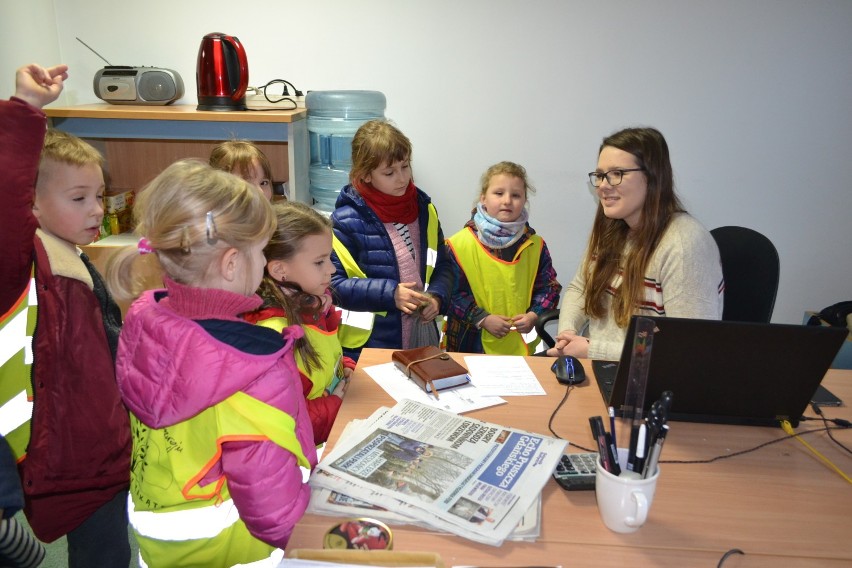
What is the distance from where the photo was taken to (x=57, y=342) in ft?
4.12

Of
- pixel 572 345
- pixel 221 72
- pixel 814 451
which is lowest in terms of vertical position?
pixel 572 345

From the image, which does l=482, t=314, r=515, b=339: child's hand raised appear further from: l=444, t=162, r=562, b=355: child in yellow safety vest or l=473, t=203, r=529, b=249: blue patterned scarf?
l=473, t=203, r=529, b=249: blue patterned scarf

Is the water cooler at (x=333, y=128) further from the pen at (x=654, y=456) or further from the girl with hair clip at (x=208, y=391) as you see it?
the pen at (x=654, y=456)

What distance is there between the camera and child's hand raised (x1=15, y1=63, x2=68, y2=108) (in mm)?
1230

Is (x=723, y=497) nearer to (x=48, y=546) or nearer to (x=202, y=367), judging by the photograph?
(x=202, y=367)

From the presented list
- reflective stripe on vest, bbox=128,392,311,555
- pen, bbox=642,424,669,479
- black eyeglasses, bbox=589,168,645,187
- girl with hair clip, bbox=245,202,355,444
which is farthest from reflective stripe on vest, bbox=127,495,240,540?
black eyeglasses, bbox=589,168,645,187

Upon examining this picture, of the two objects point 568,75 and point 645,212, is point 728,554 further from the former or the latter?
point 568,75

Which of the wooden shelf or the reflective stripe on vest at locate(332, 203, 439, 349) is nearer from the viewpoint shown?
the reflective stripe on vest at locate(332, 203, 439, 349)

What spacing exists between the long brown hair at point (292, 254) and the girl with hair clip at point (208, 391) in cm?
29

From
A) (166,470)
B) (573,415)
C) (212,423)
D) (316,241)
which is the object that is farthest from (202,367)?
(573,415)

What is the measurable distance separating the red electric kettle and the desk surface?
1764 mm

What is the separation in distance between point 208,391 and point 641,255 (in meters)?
1.31

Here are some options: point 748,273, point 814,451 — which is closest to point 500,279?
point 748,273

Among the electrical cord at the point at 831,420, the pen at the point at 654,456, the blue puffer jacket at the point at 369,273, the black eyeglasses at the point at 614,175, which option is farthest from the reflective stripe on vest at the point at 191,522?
the black eyeglasses at the point at 614,175
